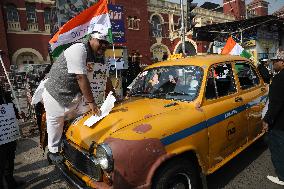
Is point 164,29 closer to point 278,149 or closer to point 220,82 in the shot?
point 220,82

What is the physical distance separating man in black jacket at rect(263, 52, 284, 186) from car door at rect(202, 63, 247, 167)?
0.41 meters

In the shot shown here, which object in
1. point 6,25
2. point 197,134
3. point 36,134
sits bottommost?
point 36,134

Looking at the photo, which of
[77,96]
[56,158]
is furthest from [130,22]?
[56,158]

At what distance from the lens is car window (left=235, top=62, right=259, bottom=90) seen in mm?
4438

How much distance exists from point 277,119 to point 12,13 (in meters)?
25.4

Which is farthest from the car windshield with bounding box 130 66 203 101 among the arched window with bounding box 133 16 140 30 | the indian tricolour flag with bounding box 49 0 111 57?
the arched window with bounding box 133 16 140 30

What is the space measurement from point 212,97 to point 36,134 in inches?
227

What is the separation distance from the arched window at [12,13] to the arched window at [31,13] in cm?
113

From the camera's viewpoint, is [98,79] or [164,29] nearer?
[98,79]

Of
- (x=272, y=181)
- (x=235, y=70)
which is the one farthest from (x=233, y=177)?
(x=235, y=70)

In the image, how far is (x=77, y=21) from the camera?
641 cm

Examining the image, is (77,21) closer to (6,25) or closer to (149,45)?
(6,25)

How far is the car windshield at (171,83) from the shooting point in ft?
11.8

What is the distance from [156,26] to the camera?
1407 inches
